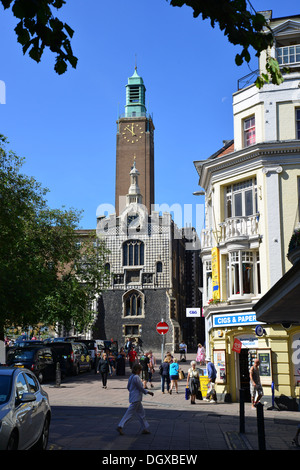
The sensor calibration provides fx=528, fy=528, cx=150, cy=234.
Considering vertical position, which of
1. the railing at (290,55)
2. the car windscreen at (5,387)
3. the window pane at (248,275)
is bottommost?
the car windscreen at (5,387)

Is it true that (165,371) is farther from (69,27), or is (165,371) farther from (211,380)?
(69,27)

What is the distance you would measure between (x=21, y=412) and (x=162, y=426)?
241 inches

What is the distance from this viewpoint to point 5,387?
7828 millimetres

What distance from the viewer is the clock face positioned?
3031 inches

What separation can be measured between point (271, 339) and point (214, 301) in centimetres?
339

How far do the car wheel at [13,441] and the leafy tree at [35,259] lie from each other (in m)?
16.3

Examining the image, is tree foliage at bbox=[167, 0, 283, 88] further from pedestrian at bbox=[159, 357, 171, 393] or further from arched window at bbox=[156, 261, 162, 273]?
arched window at bbox=[156, 261, 162, 273]

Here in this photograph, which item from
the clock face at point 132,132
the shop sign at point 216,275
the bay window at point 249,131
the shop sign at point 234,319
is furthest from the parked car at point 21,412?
A: the clock face at point 132,132

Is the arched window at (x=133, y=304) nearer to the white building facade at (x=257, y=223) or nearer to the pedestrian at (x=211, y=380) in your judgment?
the white building facade at (x=257, y=223)

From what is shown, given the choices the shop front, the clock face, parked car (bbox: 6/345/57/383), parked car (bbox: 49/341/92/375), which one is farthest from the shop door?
the clock face

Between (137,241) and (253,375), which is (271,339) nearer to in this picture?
(253,375)

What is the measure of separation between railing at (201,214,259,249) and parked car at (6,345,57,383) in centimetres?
989

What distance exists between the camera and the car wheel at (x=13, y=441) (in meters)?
6.76
